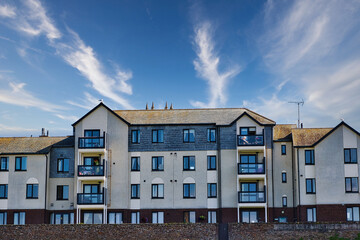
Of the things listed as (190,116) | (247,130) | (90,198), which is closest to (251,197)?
(247,130)

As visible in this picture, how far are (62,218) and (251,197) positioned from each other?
715 inches

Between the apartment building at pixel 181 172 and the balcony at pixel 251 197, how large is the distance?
3.6 inches

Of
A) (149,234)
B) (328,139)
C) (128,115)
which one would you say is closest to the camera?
(149,234)

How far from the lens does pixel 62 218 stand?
5047cm

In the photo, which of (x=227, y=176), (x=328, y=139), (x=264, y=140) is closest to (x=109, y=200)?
(x=227, y=176)

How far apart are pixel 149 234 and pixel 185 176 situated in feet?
28.0

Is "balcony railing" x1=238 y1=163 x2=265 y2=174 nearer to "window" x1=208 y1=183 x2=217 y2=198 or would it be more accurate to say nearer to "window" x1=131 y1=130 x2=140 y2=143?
"window" x1=208 y1=183 x2=217 y2=198

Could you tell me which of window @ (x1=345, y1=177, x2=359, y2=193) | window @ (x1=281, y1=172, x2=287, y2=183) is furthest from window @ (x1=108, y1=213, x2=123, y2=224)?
window @ (x1=345, y1=177, x2=359, y2=193)

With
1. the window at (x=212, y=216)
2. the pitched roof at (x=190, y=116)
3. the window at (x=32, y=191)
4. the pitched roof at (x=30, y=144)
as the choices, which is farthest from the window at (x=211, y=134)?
the window at (x=32, y=191)

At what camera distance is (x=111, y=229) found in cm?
4403

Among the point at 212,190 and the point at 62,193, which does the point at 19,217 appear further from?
the point at 212,190

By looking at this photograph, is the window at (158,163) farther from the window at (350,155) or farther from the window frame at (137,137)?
the window at (350,155)

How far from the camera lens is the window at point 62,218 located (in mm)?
50344

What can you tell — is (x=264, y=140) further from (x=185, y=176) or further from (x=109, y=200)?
(x=109, y=200)
